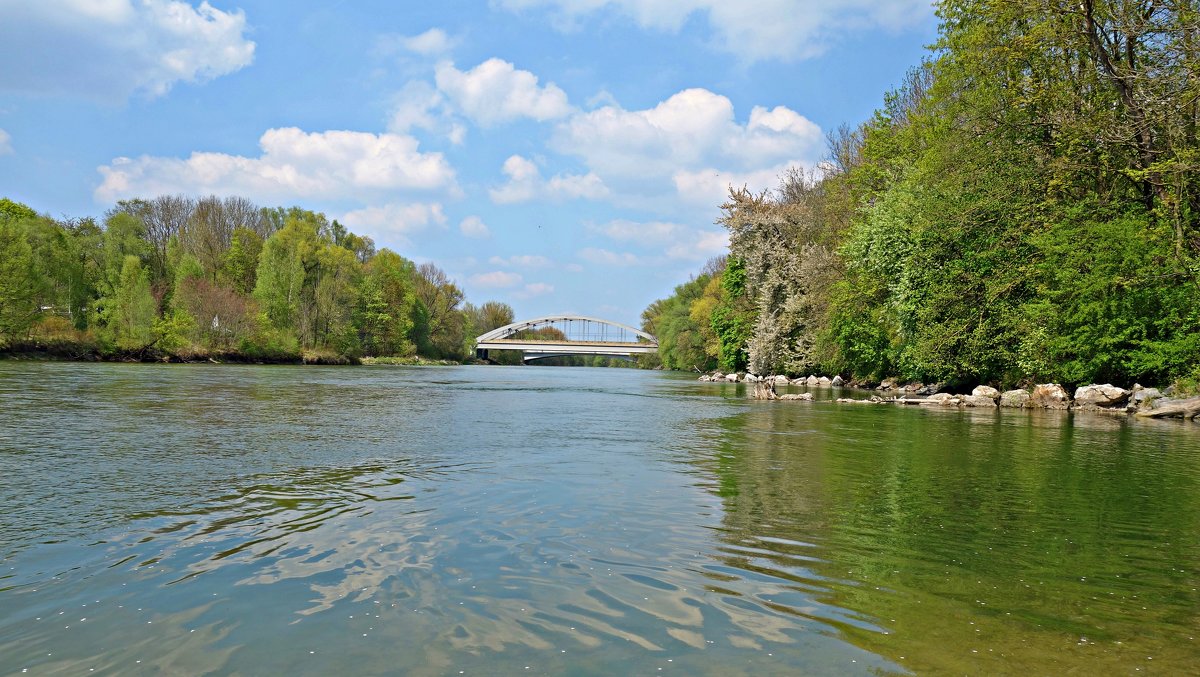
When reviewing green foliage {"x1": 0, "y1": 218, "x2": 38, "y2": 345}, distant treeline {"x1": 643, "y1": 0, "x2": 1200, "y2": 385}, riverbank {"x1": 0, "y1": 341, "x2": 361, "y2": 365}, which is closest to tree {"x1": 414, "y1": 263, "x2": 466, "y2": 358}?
riverbank {"x1": 0, "y1": 341, "x2": 361, "y2": 365}

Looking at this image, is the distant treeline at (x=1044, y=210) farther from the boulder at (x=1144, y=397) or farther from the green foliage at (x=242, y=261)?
the green foliage at (x=242, y=261)

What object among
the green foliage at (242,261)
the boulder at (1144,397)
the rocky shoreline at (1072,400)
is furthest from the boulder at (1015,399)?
the green foliage at (242,261)

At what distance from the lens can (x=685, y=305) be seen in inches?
3374

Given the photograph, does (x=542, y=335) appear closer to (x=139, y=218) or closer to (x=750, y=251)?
(x=139, y=218)

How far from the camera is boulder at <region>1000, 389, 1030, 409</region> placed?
1051 inches

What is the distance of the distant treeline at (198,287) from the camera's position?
5403 centimetres

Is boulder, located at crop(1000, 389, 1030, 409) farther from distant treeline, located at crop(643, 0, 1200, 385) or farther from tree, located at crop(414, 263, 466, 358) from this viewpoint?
tree, located at crop(414, 263, 466, 358)

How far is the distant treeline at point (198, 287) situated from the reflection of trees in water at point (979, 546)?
57177 millimetres

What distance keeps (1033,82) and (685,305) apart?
62.3 m

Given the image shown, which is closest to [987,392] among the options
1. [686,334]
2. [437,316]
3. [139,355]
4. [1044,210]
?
[1044,210]

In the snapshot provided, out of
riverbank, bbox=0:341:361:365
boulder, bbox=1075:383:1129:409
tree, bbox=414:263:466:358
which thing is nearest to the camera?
boulder, bbox=1075:383:1129:409

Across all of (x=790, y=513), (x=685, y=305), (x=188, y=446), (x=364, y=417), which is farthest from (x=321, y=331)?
(x=790, y=513)

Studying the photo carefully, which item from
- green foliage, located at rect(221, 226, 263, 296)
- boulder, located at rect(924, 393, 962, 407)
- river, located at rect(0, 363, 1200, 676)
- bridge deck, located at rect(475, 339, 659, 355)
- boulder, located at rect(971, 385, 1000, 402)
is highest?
green foliage, located at rect(221, 226, 263, 296)

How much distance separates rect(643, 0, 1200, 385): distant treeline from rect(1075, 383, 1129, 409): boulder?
70 cm
